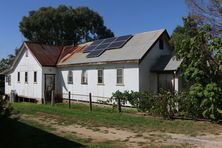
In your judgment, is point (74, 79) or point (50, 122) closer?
point (50, 122)

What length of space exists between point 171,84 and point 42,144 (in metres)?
13.7

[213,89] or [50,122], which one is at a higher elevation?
[213,89]

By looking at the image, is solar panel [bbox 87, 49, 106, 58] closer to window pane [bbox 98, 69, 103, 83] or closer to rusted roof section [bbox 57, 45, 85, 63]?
window pane [bbox 98, 69, 103, 83]

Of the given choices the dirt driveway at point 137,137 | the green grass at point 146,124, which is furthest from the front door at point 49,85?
the dirt driveway at point 137,137

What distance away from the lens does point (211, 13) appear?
21.3 m

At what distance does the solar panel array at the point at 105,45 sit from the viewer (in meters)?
28.4

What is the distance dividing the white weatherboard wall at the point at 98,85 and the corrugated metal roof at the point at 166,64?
1.46 meters

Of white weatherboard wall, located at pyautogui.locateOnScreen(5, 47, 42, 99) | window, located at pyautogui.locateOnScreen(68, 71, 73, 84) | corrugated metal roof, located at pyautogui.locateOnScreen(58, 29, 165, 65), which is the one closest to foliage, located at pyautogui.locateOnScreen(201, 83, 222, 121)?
corrugated metal roof, located at pyautogui.locateOnScreen(58, 29, 165, 65)

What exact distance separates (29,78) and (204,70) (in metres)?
21.2

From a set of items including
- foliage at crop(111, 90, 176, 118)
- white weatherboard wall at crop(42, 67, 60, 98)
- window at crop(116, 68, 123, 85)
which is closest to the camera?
foliage at crop(111, 90, 176, 118)

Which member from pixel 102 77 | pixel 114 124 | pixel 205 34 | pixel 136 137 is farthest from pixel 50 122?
pixel 102 77

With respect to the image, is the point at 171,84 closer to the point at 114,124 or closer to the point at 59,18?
the point at 114,124

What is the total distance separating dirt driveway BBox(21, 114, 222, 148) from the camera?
11.5 meters

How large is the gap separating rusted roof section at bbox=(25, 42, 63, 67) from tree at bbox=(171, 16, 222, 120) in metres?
17.6
